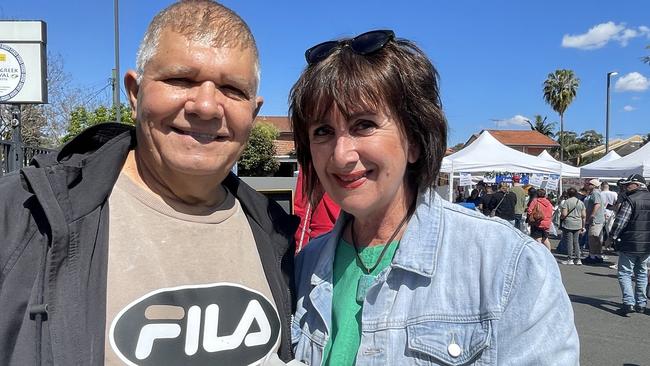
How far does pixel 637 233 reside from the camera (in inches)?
287

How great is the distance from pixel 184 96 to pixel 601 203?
11642 millimetres

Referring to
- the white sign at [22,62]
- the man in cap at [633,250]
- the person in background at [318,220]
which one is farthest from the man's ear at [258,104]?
the man in cap at [633,250]

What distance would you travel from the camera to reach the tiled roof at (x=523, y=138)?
6400 centimetres

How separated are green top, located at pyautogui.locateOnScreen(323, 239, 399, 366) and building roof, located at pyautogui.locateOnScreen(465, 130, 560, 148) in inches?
2522

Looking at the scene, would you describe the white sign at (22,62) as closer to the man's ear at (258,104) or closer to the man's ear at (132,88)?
the man's ear at (132,88)

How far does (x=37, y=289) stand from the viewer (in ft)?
4.48

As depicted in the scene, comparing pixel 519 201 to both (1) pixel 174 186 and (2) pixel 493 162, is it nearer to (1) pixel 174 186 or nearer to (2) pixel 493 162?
(2) pixel 493 162

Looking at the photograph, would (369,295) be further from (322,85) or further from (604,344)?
(604,344)

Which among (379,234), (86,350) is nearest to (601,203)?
(379,234)

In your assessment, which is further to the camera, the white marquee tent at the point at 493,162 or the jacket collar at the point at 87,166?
the white marquee tent at the point at 493,162

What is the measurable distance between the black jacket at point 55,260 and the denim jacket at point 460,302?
75 centimetres

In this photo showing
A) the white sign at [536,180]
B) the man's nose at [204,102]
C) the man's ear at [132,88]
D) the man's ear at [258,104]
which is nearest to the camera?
the man's nose at [204,102]

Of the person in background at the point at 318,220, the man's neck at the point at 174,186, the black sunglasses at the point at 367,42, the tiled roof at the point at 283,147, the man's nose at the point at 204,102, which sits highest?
the tiled roof at the point at 283,147

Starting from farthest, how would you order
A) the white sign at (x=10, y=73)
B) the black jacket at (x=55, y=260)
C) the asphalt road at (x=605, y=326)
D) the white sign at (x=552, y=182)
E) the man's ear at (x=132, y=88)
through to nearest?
the white sign at (x=552, y=182), the white sign at (x=10, y=73), the asphalt road at (x=605, y=326), the man's ear at (x=132, y=88), the black jacket at (x=55, y=260)
